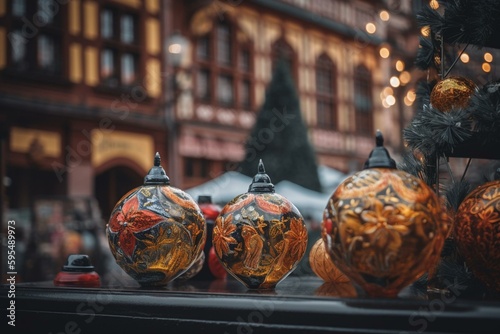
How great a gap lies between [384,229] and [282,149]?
305 inches

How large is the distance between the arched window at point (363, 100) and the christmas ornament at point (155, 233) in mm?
17970

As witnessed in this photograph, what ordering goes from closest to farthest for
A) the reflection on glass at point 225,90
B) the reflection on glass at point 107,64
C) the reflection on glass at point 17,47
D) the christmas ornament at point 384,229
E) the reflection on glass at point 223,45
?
the christmas ornament at point 384,229 → the reflection on glass at point 17,47 → the reflection on glass at point 107,64 → the reflection on glass at point 225,90 → the reflection on glass at point 223,45

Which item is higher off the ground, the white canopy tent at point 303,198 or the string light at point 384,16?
the string light at point 384,16

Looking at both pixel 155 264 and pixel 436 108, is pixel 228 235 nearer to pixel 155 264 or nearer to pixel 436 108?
pixel 155 264

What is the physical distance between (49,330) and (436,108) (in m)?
1.23

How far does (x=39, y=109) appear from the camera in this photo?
1113 cm

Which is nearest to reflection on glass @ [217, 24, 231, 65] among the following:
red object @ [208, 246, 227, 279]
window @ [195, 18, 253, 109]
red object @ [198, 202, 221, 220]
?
window @ [195, 18, 253, 109]

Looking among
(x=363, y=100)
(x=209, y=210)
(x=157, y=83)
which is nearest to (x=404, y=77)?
(x=157, y=83)

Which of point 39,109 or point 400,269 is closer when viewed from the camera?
point 400,269

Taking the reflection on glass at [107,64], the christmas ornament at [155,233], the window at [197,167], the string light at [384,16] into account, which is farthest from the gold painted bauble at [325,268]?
the window at [197,167]

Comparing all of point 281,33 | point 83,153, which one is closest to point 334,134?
point 281,33

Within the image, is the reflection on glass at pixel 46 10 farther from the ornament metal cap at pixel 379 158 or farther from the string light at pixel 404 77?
the ornament metal cap at pixel 379 158

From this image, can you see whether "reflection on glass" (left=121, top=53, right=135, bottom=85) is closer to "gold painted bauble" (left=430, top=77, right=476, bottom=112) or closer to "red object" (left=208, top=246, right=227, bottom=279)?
"red object" (left=208, top=246, right=227, bottom=279)

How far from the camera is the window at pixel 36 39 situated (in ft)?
36.0
